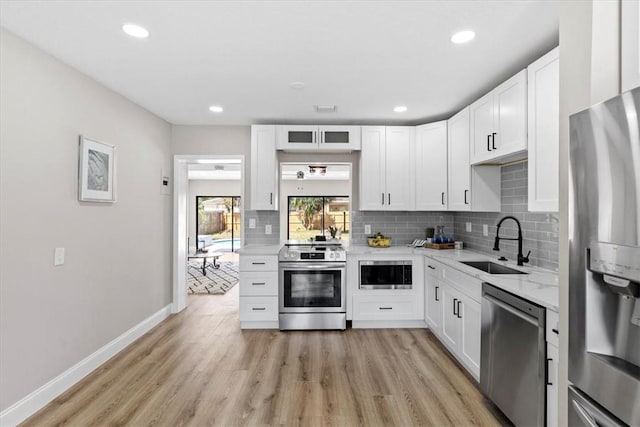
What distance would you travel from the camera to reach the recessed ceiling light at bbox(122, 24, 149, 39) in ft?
6.53

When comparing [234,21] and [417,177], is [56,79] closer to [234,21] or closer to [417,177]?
[234,21]

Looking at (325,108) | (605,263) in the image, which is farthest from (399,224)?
(605,263)

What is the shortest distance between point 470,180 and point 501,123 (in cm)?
76

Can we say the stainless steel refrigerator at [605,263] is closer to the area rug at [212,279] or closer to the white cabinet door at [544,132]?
the white cabinet door at [544,132]

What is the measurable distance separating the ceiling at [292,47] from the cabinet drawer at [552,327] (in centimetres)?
167

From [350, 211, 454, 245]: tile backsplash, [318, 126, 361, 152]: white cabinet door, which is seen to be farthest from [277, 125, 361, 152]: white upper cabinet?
[350, 211, 454, 245]: tile backsplash

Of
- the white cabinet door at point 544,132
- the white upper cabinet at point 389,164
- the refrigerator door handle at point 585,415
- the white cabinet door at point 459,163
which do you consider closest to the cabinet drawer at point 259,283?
the white upper cabinet at point 389,164

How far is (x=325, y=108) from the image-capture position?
3.50 m

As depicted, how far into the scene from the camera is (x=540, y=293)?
5.93 feet

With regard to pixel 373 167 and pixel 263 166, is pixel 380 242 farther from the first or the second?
pixel 263 166

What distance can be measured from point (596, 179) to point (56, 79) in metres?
3.24

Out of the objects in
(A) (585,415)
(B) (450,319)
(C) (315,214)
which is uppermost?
(C) (315,214)

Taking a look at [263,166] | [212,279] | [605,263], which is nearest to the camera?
[605,263]

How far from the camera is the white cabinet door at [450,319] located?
2766 mm
